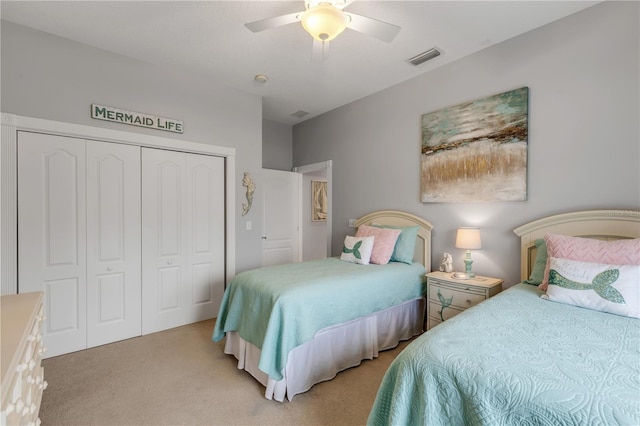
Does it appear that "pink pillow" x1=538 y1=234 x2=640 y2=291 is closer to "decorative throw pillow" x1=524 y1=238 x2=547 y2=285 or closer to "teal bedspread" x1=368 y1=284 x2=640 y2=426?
"decorative throw pillow" x1=524 y1=238 x2=547 y2=285

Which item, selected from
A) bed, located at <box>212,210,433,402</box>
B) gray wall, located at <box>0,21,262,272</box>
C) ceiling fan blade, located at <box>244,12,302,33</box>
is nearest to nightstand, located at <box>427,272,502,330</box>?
bed, located at <box>212,210,433,402</box>

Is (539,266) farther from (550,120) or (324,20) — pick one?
(324,20)

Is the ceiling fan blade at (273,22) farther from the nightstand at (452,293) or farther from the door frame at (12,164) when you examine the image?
the nightstand at (452,293)

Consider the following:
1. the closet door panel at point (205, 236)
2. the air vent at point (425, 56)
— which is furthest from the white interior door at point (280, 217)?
the air vent at point (425, 56)

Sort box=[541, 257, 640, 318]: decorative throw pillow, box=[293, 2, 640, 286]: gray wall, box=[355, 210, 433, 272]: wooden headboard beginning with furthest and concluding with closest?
box=[355, 210, 433, 272]: wooden headboard, box=[293, 2, 640, 286]: gray wall, box=[541, 257, 640, 318]: decorative throw pillow

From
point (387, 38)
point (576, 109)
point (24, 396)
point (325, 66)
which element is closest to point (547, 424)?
point (24, 396)

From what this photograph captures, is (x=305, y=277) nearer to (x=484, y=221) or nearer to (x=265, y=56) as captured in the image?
(x=484, y=221)

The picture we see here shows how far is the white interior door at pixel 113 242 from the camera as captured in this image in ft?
9.16

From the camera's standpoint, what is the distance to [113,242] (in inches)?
114

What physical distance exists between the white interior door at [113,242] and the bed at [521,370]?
2743 millimetres

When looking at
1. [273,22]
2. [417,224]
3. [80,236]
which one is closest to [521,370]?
[273,22]

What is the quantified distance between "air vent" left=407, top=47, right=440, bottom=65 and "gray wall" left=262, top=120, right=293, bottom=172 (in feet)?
8.45

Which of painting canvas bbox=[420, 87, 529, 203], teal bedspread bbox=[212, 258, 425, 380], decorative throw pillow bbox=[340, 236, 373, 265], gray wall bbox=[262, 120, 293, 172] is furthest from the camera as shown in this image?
gray wall bbox=[262, 120, 293, 172]

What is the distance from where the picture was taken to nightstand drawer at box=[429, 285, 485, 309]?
253 centimetres
